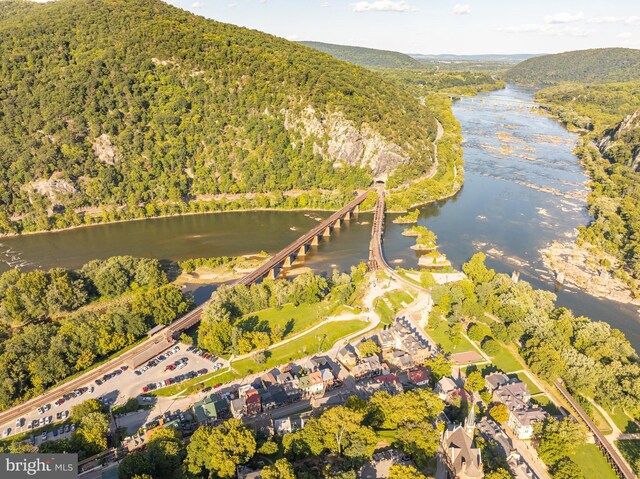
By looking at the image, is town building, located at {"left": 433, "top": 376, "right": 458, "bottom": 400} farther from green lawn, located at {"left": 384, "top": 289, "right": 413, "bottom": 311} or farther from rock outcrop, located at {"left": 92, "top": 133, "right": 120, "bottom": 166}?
rock outcrop, located at {"left": 92, "top": 133, "right": 120, "bottom": 166}

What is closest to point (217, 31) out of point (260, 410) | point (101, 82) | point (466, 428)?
point (101, 82)

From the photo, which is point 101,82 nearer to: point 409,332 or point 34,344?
point 34,344

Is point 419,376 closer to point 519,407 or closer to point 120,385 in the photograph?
point 519,407

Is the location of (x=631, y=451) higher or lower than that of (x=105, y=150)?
lower

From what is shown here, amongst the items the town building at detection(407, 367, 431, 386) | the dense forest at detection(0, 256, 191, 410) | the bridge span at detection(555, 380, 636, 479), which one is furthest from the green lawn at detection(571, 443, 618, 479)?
the dense forest at detection(0, 256, 191, 410)

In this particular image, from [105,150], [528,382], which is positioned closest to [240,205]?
[105,150]

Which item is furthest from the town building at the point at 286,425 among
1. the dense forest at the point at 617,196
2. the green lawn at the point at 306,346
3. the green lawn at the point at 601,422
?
the dense forest at the point at 617,196

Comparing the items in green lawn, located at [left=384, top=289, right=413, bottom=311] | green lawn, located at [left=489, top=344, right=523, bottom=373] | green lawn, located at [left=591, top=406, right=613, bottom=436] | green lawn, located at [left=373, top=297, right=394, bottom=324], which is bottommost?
green lawn, located at [left=591, top=406, right=613, bottom=436]
